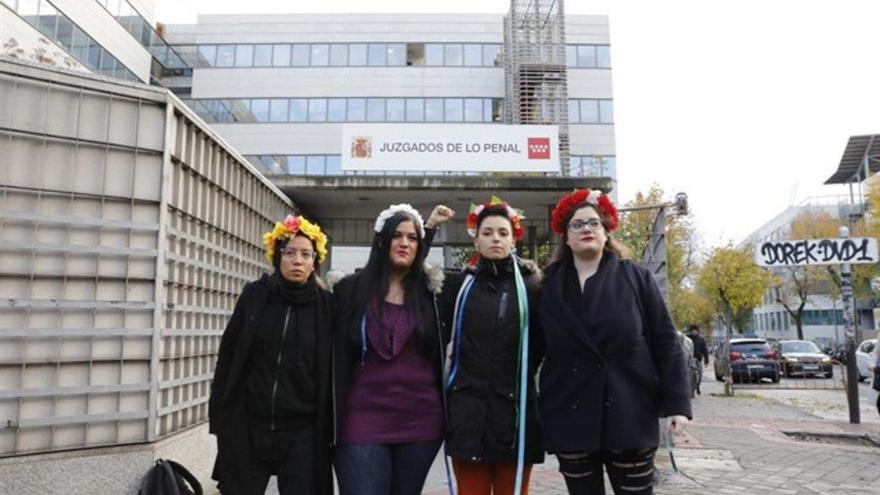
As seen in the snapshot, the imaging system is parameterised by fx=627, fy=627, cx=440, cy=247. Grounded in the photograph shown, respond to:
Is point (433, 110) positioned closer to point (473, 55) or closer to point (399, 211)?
point (473, 55)

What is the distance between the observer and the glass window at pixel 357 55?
3312 cm

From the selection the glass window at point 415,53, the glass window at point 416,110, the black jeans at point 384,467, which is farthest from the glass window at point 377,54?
the black jeans at point 384,467

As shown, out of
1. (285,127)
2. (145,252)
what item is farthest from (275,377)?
(285,127)

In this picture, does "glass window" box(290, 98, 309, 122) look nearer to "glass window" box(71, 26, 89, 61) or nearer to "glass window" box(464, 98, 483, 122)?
"glass window" box(464, 98, 483, 122)

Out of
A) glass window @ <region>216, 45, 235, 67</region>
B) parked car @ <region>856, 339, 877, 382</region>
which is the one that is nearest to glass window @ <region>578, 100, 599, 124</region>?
parked car @ <region>856, 339, 877, 382</region>

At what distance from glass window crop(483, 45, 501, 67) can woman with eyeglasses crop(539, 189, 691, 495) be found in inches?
1238

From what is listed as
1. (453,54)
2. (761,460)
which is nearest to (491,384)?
(761,460)

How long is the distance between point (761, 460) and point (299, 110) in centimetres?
2915

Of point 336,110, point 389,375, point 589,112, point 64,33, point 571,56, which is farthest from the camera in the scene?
point 571,56

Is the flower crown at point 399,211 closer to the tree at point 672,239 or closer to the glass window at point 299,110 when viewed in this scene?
the tree at point 672,239

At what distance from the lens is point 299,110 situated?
32.5 m

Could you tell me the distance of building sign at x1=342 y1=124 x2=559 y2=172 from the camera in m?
13.2

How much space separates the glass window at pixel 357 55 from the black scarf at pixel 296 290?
1237 inches

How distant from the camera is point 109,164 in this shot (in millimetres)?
4793
